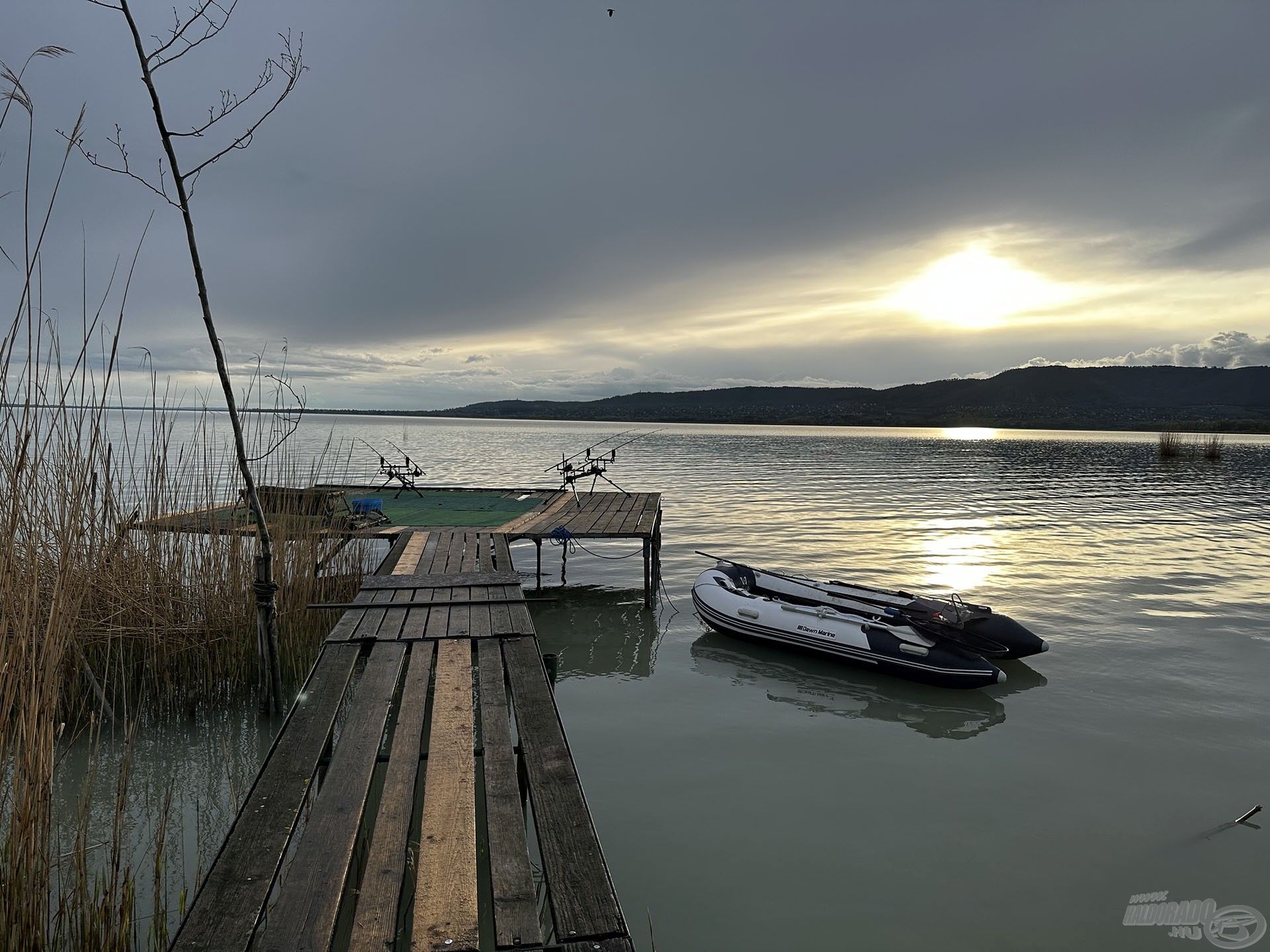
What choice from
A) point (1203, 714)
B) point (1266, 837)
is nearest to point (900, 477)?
point (1203, 714)

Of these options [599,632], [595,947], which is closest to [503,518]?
[599,632]

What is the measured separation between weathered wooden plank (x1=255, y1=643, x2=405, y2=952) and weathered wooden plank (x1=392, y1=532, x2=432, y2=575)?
375cm

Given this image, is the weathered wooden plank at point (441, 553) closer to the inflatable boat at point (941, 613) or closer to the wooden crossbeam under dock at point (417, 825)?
the wooden crossbeam under dock at point (417, 825)

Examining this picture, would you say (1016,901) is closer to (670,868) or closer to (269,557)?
(670,868)

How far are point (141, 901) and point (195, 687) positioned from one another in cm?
244

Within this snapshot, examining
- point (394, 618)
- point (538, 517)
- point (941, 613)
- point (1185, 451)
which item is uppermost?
point (1185, 451)

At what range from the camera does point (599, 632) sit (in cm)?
1016

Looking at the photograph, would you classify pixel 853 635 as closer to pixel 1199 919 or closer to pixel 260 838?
pixel 1199 919

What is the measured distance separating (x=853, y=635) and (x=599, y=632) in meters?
3.45

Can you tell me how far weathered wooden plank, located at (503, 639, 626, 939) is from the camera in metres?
2.59

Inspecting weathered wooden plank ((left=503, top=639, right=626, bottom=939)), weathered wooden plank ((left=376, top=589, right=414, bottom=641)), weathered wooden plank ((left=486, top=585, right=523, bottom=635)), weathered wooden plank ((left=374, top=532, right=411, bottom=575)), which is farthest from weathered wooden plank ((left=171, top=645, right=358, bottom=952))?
weathered wooden plank ((left=374, top=532, right=411, bottom=575))

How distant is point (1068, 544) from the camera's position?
54.0 ft

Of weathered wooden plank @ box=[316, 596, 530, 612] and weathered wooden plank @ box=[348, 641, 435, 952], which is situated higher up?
weathered wooden plank @ box=[316, 596, 530, 612]

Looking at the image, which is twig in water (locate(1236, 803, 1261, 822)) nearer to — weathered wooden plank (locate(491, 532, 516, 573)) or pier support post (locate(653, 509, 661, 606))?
weathered wooden plank (locate(491, 532, 516, 573))
